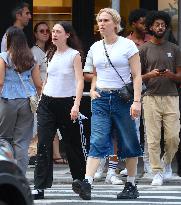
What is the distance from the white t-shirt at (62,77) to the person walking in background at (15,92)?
0.28 meters

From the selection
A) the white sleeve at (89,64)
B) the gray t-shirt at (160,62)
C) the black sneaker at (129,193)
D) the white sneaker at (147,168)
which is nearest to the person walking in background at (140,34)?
the white sneaker at (147,168)

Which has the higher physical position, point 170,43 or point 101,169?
point 170,43

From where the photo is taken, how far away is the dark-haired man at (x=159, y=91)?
12.5 metres

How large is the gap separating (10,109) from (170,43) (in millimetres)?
2825

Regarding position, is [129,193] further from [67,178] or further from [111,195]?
[67,178]

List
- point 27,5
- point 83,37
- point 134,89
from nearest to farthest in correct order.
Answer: point 134,89, point 27,5, point 83,37

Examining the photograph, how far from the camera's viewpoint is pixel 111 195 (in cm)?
1124

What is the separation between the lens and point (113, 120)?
1066 cm

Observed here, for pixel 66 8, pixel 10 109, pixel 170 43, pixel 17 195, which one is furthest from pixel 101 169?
pixel 17 195

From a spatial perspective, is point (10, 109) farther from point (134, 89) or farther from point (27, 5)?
point (27, 5)

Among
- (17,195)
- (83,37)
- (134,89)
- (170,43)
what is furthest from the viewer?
(83,37)

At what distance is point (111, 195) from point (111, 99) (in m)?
1.27

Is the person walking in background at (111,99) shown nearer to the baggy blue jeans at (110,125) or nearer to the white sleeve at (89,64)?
the baggy blue jeans at (110,125)

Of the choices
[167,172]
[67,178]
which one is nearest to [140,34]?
[167,172]
